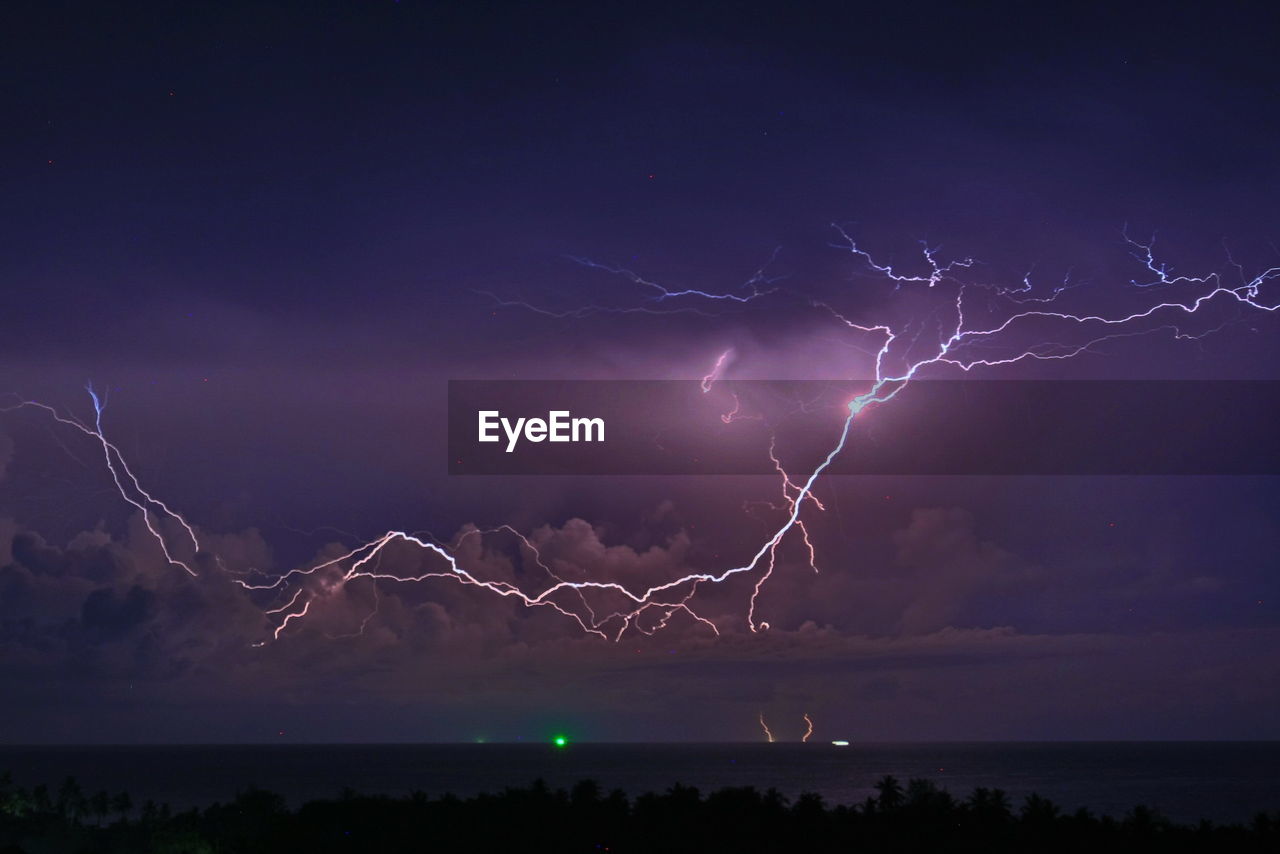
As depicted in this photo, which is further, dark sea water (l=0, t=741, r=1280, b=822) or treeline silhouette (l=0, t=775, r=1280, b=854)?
dark sea water (l=0, t=741, r=1280, b=822)

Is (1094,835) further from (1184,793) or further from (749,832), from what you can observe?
(1184,793)

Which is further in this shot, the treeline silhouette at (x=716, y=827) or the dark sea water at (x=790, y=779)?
the dark sea water at (x=790, y=779)

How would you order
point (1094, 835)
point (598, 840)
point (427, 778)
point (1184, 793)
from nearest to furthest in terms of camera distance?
point (1094, 835)
point (598, 840)
point (1184, 793)
point (427, 778)

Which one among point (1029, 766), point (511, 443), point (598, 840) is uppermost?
point (511, 443)

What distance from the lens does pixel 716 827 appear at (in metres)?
28.0

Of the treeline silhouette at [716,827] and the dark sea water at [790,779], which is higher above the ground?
the treeline silhouette at [716,827]

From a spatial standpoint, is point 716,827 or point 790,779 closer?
point 716,827

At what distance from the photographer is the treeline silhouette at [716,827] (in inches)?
1032

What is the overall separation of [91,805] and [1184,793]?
101 metres

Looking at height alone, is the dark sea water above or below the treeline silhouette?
below

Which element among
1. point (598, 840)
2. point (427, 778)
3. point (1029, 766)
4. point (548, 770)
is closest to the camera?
point (598, 840)

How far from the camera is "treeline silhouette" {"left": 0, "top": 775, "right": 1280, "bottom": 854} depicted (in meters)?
26.2

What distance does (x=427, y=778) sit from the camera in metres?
152

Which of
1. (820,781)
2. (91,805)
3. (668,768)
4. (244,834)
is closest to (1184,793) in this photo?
(820,781)
